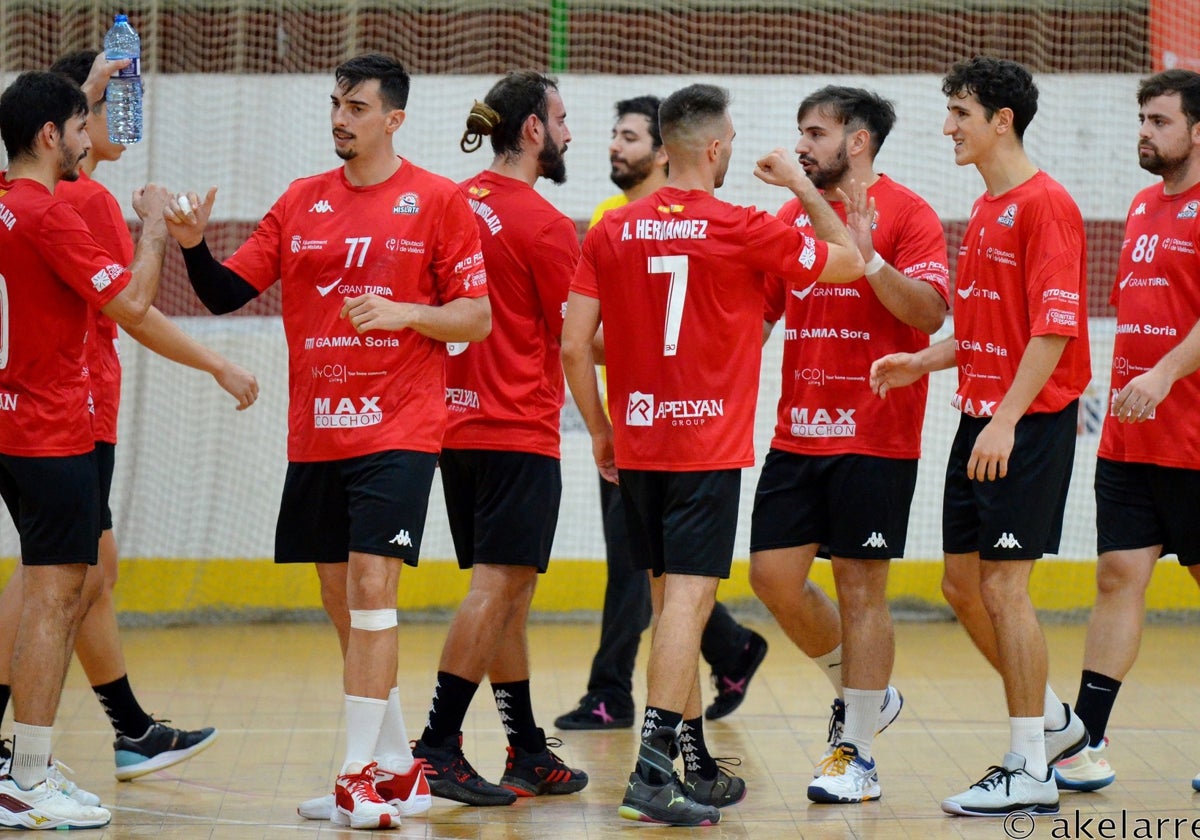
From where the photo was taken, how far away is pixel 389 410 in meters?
5.32

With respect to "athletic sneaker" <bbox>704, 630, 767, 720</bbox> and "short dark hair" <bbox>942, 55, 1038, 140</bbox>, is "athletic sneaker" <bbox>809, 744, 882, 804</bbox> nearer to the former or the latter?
"athletic sneaker" <bbox>704, 630, 767, 720</bbox>

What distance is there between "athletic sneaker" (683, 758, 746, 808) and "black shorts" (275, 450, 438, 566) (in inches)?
48.3

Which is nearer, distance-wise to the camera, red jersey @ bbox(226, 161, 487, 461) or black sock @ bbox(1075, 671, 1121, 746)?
red jersey @ bbox(226, 161, 487, 461)

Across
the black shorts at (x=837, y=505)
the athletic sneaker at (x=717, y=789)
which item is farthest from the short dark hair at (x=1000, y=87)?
the athletic sneaker at (x=717, y=789)

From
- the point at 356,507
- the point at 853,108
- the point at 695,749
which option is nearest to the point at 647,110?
the point at 853,108

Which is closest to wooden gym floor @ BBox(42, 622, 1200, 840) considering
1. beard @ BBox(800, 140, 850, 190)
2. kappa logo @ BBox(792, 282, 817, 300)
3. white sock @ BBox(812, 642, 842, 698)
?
white sock @ BBox(812, 642, 842, 698)

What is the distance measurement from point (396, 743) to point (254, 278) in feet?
5.57

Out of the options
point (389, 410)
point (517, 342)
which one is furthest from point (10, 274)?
point (517, 342)

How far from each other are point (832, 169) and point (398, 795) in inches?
110

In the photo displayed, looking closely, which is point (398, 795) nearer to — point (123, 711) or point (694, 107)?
point (123, 711)

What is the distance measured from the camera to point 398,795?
536cm

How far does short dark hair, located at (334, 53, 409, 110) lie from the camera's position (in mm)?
5457

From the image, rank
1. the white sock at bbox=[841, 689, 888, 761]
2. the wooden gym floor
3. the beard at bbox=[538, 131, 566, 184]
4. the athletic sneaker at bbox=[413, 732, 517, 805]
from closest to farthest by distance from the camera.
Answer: the wooden gym floor < the athletic sneaker at bbox=[413, 732, 517, 805] < the white sock at bbox=[841, 689, 888, 761] < the beard at bbox=[538, 131, 566, 184]

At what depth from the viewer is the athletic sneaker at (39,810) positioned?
5223 mm
